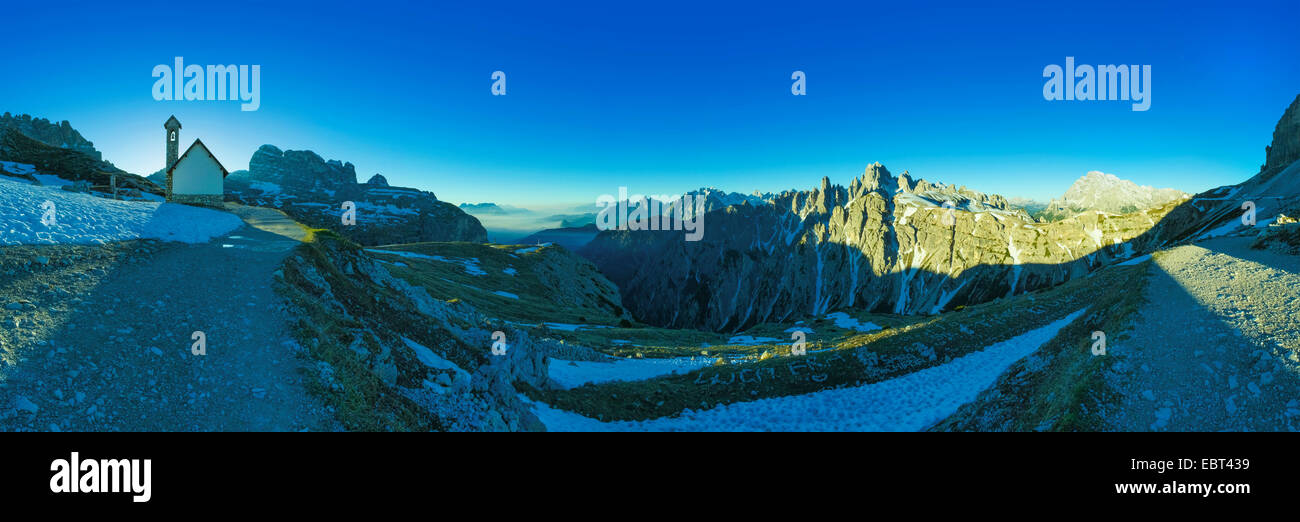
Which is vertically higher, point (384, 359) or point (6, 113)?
point (6, 113)

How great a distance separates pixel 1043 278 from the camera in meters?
198

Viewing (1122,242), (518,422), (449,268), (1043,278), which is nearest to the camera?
(518,422)

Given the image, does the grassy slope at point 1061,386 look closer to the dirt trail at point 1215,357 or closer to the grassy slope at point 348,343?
the dirt trail at point 1215,357

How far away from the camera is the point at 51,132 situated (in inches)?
6821

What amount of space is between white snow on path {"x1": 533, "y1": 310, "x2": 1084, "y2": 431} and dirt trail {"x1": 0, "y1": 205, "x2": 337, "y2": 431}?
38.1 ft

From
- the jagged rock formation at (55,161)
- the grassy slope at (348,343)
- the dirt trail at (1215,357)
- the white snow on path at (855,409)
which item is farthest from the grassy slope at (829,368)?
the jagged rock formation at (55,161)

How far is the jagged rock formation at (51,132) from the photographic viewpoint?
6147 inches

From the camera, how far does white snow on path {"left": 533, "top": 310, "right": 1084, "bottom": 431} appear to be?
2584cm

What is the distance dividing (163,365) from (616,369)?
26464 millimetres

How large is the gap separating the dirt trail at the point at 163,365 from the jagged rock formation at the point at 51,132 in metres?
199
